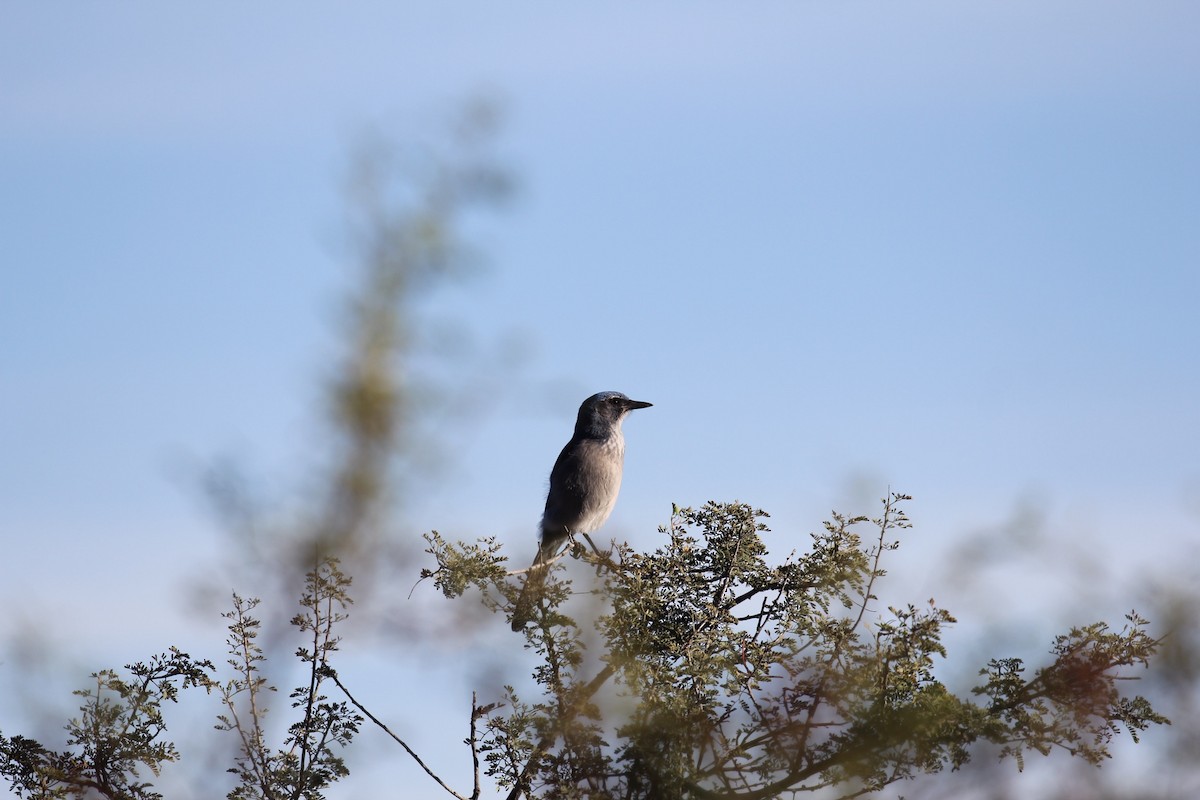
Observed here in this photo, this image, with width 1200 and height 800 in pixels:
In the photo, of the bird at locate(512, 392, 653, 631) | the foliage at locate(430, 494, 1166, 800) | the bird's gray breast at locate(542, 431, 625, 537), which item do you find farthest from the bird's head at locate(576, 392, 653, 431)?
the foliage at locate(430, 494, 1166, 800)

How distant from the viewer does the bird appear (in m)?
10.7

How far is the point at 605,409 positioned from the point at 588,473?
2.06 ft

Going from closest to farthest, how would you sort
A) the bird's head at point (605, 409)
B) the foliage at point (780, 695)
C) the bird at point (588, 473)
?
1. the foliage at point (780, 695)
2. the bird at point (588, 473)
3. the bird's head at point (605, 409)

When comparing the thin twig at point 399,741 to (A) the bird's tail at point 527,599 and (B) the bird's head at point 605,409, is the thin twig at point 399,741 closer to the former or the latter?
(A) the bird's tail at point 527,599

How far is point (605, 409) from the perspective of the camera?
11.0 meters

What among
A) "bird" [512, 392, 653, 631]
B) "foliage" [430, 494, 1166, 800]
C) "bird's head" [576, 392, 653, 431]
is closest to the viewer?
"foliage" [430, 494, 1166, 800]

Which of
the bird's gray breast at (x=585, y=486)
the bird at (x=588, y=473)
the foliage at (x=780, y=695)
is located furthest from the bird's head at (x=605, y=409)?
the foliage at (x=780, y=695)

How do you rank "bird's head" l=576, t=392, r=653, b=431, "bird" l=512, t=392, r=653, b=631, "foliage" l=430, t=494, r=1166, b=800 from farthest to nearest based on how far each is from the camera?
"bird's head" l=576, t=392, r=653, b=431, "bird" l=512, t=392, r=653, b=631, "foliage" l=430, t=494, r=1166, b=800

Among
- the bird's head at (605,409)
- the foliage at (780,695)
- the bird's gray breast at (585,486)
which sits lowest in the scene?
the foliage at (780,695)

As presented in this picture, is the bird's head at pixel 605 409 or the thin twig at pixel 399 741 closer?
the thin twig at pixel 399 741

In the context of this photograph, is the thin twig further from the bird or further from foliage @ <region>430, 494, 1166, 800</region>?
the bird

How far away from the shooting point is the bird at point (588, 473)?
10711mm

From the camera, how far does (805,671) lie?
5543 mm

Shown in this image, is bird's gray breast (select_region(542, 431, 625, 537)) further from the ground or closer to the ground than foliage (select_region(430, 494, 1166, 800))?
further from the ground
